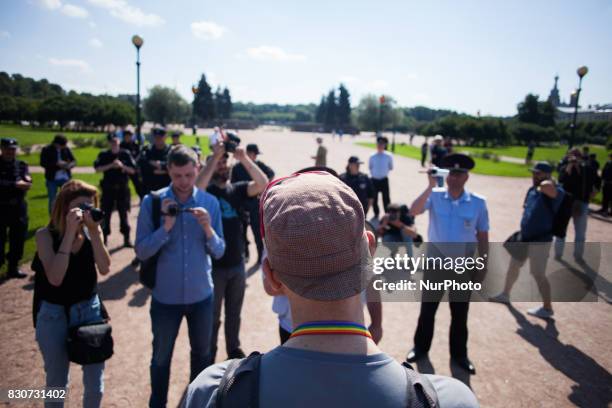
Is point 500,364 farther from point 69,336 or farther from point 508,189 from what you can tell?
point 508,189

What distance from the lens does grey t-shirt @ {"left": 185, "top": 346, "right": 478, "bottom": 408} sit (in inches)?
37.9

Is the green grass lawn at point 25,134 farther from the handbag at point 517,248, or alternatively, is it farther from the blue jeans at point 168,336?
the handbag at point 517,248

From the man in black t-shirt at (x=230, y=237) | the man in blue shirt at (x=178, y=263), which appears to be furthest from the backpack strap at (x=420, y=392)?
the man in black t-shirt at (x=230, y=237)

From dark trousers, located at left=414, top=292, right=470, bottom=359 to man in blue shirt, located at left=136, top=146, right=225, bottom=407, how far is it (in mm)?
2703

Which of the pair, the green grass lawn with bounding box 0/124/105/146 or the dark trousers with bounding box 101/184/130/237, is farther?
the dark trousers with bounding box 101/184/130/237

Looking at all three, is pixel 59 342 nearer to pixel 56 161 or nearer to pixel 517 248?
pixel 517 248

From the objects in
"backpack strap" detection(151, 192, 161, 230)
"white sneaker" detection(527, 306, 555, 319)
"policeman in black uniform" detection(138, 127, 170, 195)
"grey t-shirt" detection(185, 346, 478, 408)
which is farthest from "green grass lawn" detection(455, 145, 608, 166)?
"grey t-shirt" detection(185, 346, 478, 408)

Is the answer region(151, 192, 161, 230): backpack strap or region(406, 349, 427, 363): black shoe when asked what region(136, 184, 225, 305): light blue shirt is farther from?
region(406, 349, 427, 363): black shoe

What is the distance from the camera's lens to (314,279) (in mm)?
1035

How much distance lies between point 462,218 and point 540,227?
2.18 meters

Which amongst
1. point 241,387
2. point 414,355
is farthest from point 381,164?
point 241,387

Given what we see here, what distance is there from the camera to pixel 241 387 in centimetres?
102

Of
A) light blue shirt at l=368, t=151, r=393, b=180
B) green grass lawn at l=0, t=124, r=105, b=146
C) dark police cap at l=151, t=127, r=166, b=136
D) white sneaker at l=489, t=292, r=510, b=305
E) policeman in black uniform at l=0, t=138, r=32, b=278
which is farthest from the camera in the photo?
light blue shirt at l=368, t=151, r=393, b=180

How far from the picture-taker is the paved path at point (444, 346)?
13.4 ft
